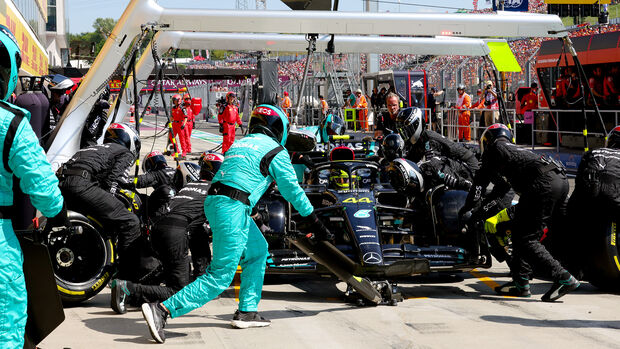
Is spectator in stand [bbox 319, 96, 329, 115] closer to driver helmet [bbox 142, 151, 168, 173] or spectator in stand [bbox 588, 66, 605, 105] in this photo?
spectator in stand [bbox 588, 66, 605, 105]

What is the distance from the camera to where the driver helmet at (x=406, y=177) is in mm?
8984

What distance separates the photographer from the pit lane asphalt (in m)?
5.98

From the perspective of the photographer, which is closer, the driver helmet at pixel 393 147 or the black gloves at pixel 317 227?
the black gloves at pixel 317 227

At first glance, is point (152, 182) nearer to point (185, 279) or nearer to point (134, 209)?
point (134, 209)

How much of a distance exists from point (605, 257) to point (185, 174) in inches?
174

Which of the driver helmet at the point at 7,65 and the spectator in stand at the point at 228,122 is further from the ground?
the driver helmet at the point at 7,65

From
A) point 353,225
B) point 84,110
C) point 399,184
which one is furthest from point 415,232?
point 84,110

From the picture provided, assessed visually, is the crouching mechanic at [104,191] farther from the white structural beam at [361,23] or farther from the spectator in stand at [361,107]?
the spectator in stand at [361,107]

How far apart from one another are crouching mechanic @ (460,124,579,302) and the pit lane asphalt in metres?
0.21

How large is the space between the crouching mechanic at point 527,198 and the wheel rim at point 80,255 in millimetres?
3488

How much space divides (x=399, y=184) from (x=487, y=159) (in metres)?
1.45

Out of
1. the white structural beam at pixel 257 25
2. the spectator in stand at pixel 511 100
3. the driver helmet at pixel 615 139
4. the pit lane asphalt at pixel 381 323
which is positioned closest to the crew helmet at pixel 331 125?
the white structural beam at pixel 257 25

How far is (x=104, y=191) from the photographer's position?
24.3 ft

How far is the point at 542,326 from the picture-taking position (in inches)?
253
